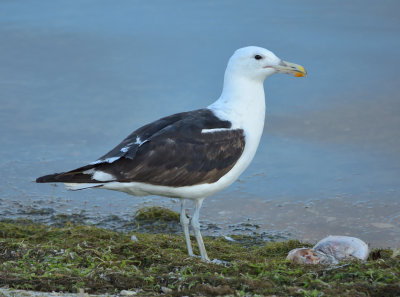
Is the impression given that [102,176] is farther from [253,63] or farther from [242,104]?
[253,63]

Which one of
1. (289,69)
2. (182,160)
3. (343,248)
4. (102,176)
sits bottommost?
(343,248)

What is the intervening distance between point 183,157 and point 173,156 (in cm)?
9

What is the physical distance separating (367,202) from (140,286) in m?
→ 3.88

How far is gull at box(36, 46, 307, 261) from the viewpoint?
6.28m

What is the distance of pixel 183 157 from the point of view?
6414mm

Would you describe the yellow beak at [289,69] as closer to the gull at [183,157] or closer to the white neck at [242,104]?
the white neck at [242,104]

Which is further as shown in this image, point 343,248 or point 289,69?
point 289,69

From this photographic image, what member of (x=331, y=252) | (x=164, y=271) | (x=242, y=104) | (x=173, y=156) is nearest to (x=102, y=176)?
(x=173, y=156)

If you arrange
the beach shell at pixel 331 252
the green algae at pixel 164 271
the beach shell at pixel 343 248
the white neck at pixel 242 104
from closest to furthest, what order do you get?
the green algae at pixel 164 271 → the beach shell at pixel 331 252 → the beach shell at pixel 343 248 → the white neck at pixel 242 104

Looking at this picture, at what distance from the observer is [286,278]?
16.0 ft

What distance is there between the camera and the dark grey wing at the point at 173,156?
627 cm

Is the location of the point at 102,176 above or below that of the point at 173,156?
below

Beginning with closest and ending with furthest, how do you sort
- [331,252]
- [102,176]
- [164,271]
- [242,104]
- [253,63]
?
[164,271], [331,252], [102,176], [242,104], [253,63]

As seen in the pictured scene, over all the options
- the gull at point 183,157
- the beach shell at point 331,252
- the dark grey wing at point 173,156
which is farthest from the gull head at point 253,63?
the beach shell at point 331,252
